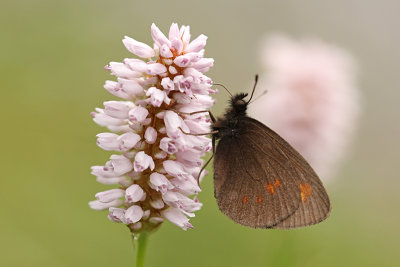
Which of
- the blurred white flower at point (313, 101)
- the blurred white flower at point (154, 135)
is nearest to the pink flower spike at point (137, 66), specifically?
the blurred white flower at point (154, 135)

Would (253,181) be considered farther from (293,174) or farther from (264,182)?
(293,174)

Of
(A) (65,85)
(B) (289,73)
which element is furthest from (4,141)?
(B) (289,73)

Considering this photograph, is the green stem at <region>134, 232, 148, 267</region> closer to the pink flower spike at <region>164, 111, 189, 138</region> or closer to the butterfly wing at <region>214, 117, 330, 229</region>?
the pink flower spike at <region>164, 111, 189, 138</region>

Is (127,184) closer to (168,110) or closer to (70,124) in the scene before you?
(168,110)

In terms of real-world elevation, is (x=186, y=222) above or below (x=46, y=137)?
above

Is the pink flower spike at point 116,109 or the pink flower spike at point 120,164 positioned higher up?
the pink flower spike at point 116,109

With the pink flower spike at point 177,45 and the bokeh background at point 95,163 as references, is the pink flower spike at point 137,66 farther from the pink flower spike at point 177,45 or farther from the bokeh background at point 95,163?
the bokeh background at point 95,163

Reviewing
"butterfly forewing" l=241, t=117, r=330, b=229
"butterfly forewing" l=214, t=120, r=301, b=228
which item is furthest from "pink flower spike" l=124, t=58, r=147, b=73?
"butterfly forewing" l=241, t=117, r=330, b=229
